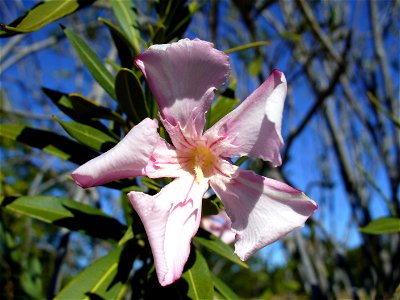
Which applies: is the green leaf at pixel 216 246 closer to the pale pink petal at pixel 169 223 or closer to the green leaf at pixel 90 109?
the pale pink petal at pixel 169 223

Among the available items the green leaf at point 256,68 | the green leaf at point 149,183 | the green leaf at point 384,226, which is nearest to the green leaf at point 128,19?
the green leaf at point 149,183

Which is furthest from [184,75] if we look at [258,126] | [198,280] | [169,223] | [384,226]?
[384,226]

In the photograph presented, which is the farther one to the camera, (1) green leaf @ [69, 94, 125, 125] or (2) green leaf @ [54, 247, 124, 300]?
(1) green leaf @ [69, 94, 125, 125]

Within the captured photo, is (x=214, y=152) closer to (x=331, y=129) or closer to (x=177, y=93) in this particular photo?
(x=177, y=93)

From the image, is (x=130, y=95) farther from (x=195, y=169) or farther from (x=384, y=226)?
(x=384, y=226)

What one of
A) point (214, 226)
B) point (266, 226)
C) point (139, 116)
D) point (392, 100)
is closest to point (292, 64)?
point (392, 100)

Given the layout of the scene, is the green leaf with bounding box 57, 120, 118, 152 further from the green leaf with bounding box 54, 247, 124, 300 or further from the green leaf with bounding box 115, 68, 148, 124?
A: the green leaf with bounding box 54, 247, 124, 300

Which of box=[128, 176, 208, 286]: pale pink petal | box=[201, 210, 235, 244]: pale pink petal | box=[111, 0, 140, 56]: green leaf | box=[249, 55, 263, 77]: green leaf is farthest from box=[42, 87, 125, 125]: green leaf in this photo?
box=[249, 55, 263, 77]: green leaf
